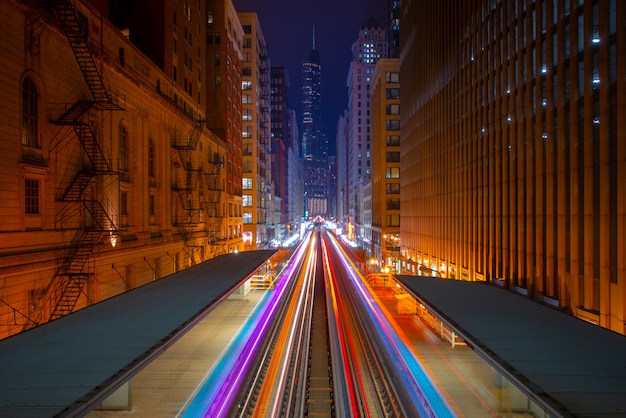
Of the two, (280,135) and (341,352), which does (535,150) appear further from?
(280,135)

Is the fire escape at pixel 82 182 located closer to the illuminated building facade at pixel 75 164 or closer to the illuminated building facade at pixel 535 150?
the illuminated building facade at pixel 75 164

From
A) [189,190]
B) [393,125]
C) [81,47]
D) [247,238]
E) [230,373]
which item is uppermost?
[393,125]

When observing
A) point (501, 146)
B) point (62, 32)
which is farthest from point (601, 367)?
point (62, 32)

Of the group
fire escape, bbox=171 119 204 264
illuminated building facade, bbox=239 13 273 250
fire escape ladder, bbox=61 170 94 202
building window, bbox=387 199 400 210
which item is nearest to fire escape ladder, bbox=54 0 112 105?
fire escape ladder, bbox=61 170 94 202

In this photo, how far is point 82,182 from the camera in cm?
2236

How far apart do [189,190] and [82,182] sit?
1927 centimetres

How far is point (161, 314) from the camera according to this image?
54.8ft

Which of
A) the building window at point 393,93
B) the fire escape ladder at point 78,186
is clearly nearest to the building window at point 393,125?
the building window at point 393,93

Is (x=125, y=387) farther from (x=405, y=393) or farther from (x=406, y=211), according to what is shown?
(x=406, y=211)

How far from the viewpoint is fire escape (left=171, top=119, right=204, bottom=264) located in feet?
132

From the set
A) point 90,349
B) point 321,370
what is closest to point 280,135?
point 321,370

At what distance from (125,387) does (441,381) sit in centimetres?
→ 1238

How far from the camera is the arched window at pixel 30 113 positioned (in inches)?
742

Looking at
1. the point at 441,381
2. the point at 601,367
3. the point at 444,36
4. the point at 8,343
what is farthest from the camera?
the point at 444,36
